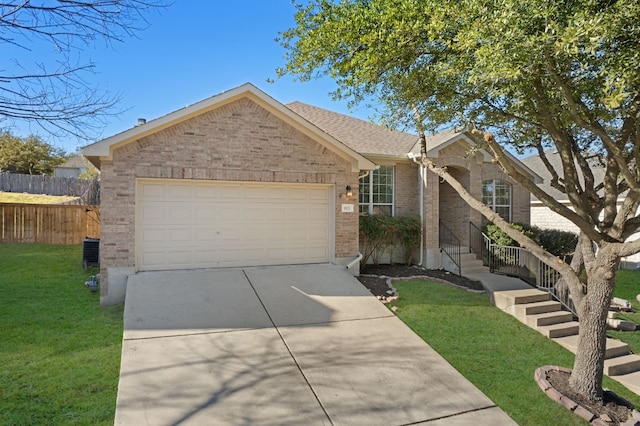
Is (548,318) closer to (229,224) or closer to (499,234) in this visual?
(499,234)

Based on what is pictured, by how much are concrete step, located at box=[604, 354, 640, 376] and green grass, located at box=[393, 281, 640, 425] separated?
286mm

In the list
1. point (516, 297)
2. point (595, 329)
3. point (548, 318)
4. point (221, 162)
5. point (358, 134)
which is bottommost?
point (548, 318)

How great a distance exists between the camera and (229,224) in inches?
387

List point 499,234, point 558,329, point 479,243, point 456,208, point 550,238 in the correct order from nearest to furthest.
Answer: point 558,329 → point 499,234 → point 479,243 → point 550,238 → point 456,208

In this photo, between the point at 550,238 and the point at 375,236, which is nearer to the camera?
the point at 375,236

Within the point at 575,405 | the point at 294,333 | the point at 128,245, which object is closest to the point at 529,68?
the point at 575,405

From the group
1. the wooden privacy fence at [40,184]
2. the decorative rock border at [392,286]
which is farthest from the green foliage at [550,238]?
the wooden privacy fence at [40,184]

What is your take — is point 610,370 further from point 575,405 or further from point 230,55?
point 230,55

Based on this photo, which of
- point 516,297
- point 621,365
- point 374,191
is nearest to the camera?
point 621,365

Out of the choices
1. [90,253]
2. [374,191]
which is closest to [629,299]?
[374,191]

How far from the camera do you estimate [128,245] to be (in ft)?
28.4

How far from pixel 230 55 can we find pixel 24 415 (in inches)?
353

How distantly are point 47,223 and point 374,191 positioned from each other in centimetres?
1413

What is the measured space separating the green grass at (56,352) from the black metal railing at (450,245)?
10065mm
